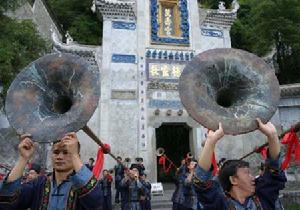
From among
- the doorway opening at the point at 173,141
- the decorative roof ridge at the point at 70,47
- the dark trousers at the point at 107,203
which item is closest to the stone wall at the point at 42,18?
the decorative roof ridge at the point at 70,47

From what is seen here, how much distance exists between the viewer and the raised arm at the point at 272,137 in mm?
2609

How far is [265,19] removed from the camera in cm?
1705

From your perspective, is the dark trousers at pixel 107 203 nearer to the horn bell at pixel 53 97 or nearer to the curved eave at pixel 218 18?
the horn bell at pixel 53 97

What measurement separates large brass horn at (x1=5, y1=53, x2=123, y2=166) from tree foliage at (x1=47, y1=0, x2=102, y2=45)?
1702cm

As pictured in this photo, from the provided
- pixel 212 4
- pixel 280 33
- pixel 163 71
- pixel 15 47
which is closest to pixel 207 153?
pixel 15 47

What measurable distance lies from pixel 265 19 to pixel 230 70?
14907 millimetres

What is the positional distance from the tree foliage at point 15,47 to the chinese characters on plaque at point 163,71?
13.3 ft

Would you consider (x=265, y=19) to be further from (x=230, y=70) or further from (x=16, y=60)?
(x=230, y=70)

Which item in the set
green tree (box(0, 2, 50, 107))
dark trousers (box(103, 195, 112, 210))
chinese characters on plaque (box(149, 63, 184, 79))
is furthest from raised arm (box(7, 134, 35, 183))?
chinese characters on plaque (box(149, 63, 184, 79))

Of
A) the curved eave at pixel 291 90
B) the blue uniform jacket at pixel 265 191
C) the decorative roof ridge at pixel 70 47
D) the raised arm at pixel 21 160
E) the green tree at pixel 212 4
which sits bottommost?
the blue uniform jacket at pixel 265 191

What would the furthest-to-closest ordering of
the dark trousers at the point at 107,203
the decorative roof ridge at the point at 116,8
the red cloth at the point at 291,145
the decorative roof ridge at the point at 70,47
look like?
the decorative roof ridge at the point at 116,8, the decorative roof ridge at the point at 70,47, the dark trousers at the point at 107,203, the red cloth at the point at 291,145

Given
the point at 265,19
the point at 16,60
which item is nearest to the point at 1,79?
the point at 16,60

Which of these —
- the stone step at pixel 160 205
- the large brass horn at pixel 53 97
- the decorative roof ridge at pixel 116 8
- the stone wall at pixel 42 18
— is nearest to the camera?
the large brass horn at pixel 53 97

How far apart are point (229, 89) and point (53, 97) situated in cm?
164
